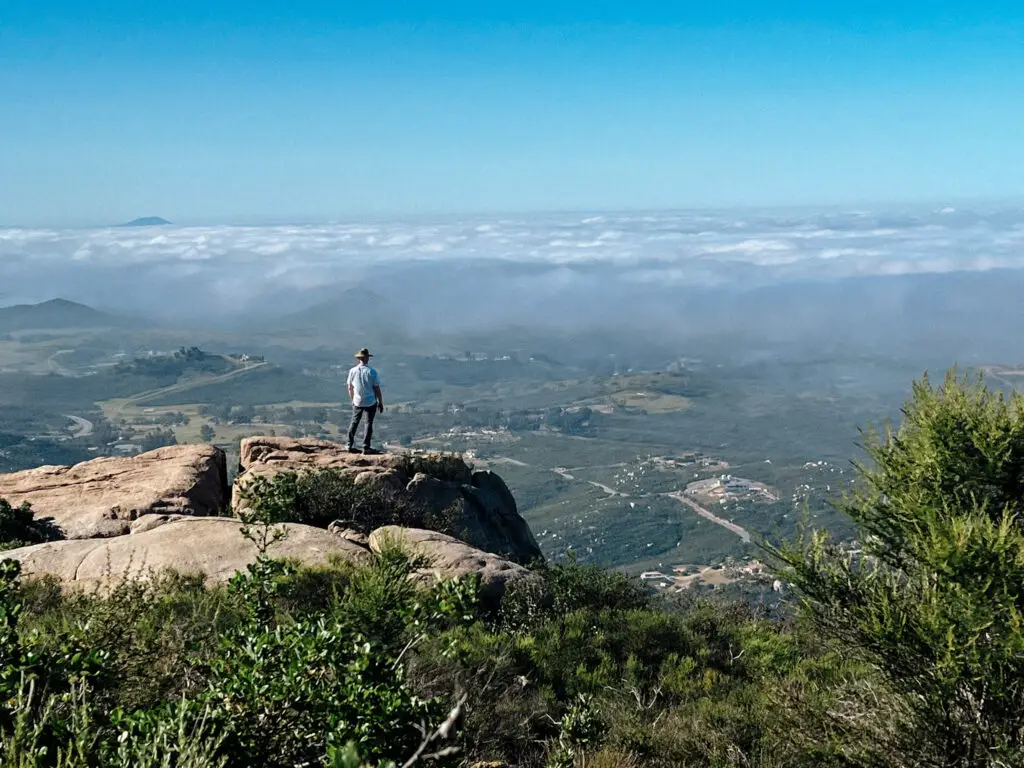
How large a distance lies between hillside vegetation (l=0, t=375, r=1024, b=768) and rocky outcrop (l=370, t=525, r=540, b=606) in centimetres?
46

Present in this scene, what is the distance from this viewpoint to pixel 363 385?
18469 mm

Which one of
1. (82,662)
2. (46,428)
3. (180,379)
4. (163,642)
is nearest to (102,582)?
(163,642)

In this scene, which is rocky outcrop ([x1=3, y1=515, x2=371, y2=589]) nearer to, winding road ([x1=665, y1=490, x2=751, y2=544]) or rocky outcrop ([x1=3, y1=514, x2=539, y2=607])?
rocky outcrop ([x1=3, y1=514, x2=539, y2=607])

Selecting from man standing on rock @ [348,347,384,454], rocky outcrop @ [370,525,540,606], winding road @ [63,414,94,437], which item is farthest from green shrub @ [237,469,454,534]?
winding road @ [63,414,94,437]

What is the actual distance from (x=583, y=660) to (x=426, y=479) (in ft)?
24.9

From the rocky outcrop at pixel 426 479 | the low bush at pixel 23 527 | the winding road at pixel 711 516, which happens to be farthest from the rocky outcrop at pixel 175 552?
the winding road at pixel 711 516

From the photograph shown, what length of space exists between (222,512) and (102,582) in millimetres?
5091

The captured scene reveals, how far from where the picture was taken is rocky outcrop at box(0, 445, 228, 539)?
16.1 metres

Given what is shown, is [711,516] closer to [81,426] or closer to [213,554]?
[213,554]

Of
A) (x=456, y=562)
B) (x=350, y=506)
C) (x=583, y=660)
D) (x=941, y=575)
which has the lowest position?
(x=583, y=660)

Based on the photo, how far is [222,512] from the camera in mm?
17297

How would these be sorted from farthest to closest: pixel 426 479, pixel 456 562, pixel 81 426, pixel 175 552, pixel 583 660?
1. pixel 81 426
2. pixel 426 479
3. pixel 456 562
4. pixel 175 552
5. pixel 583 660

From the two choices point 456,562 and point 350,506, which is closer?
point 456,562

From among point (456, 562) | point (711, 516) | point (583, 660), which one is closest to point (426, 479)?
point (456, 562)
